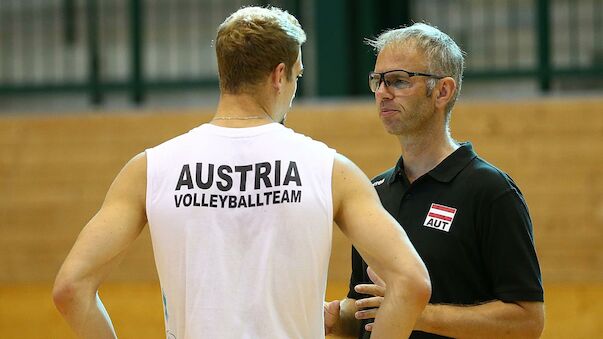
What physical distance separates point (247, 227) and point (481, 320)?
2.43ft

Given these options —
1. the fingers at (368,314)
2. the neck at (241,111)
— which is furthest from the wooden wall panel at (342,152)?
the neck at (241,111)

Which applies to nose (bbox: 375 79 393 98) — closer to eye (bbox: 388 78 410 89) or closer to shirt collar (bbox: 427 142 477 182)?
eye (bbox: 388 78 410 89)

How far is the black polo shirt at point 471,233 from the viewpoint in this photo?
2.39m

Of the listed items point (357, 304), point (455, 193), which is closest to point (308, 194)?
point (357, 304)

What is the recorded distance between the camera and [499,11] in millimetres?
6309

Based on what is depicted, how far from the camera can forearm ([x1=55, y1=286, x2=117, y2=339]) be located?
204 centimetres

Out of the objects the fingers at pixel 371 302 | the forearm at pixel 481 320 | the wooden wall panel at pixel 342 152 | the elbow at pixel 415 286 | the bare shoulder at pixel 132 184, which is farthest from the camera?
the wooden wall panel at pixel 342 152

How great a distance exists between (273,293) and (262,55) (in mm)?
527

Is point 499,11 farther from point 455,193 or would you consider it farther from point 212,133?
point 212,133

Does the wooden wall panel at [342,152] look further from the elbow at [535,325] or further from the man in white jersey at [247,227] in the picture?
the man in white jersey at [247,227]

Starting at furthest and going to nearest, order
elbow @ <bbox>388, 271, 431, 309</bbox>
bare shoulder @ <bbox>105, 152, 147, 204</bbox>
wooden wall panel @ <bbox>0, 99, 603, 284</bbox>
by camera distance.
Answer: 1. wooden wall panel @ <bbox>0, 99, 603, 284</bbox>
2. bare shoulder @ <bbox>105, 152, 147, 204</bbox>
3. elbow @ <bbox>388, 271, 431, 309</bbox>

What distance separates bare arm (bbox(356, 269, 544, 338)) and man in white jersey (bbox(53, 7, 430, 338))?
0.37 meters

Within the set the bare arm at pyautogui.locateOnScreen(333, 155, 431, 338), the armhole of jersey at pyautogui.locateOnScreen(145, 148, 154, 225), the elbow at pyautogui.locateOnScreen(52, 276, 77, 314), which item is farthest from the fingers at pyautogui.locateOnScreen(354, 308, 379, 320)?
the elbow at pyautogui.locateOnScreen(52, 276, 77, 314)

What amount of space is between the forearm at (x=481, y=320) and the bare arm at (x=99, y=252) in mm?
800
